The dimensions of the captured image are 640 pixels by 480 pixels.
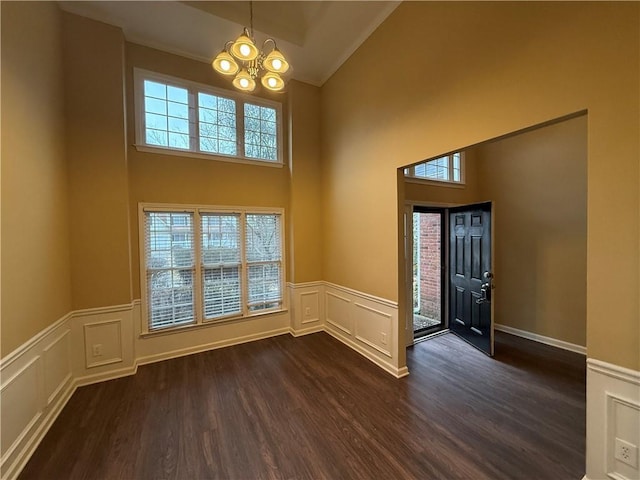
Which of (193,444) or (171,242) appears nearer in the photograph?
(193,444)

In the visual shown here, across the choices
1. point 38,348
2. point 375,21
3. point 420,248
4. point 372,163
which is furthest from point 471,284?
point 38,348

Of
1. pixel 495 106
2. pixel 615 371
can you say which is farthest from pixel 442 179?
pixel 615 371

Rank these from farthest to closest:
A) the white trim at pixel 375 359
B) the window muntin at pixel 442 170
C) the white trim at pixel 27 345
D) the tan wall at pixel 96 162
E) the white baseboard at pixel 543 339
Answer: the window muntin at pixel 442 170 < the white baseboard at pixel 543 339 < the white trim at pixel 375 359 < the tan wall at pixel 96 162 < the white trim at pixel 27 345

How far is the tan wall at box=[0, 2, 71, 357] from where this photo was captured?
1746 millimetres

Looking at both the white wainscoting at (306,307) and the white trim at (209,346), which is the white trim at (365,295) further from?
the white trim at (209,346)

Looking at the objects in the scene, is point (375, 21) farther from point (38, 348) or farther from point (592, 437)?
point (38, 348)

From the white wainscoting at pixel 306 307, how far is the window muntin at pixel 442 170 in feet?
7.62

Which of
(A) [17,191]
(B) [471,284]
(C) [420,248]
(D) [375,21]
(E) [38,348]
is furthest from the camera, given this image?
(C) [420,248]

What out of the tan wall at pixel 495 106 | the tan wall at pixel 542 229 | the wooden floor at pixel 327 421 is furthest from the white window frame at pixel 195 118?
the tan wall at pixel 542 229

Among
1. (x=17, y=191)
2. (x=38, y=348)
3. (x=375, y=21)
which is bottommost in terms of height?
(x=38, y=348)

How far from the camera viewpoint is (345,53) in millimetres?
3512

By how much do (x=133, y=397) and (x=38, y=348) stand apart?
935mm

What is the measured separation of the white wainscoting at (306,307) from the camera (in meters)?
4.05

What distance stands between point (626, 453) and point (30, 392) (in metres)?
3.89
